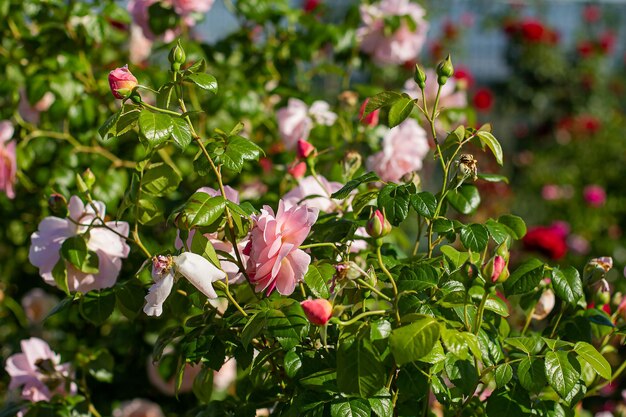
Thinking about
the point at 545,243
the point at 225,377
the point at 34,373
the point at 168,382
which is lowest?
the point at 545,243

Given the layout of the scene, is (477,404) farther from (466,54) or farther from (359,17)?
(466,54)

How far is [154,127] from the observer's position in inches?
32.1

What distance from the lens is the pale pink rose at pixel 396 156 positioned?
1405mm

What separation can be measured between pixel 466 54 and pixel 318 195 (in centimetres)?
626

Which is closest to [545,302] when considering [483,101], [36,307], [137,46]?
[36,307]

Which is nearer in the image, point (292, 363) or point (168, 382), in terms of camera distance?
point (292, 363)

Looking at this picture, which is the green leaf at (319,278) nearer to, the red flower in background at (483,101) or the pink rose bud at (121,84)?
the pink rose bud at (121,84)

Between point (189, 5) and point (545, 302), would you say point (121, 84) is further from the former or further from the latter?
point (189, 5)

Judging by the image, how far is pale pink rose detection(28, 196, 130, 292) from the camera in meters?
1.06

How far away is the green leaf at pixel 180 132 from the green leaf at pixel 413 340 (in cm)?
27

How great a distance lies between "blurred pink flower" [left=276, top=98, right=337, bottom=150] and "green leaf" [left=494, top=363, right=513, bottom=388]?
29.9 inches

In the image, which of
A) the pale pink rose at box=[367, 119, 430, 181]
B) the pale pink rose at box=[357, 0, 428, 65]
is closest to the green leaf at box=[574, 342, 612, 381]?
the pale pink rose at box=[367, 119, 430, 181]

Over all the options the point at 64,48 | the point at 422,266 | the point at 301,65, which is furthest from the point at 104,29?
the point at 422,266

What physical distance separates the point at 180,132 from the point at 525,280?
1.25 feet
